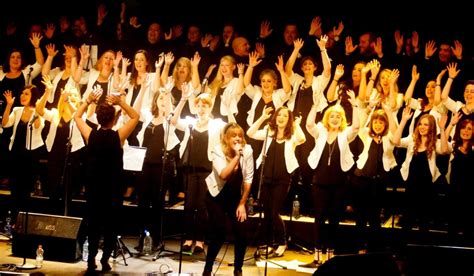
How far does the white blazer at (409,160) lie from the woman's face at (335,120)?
1.10m

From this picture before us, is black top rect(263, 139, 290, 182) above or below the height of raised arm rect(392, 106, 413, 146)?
below

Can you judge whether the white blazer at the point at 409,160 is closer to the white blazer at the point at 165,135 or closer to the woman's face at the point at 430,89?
the woman's face at the point at 430,89

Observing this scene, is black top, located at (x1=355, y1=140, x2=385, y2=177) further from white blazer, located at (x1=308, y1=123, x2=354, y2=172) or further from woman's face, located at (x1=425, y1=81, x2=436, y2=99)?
woman's face, located at (x1=425, y1=81, x2=436, y2=99)

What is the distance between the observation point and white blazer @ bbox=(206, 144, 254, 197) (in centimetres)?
692

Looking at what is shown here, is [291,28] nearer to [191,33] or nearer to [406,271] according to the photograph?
[191,33]

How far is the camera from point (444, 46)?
9.57 meters

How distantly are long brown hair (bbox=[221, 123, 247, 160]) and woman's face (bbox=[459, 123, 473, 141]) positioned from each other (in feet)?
11.0

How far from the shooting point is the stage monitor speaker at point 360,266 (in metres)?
3.08

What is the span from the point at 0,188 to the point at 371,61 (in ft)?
20.5

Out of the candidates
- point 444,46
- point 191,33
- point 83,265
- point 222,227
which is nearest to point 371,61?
point 444,46

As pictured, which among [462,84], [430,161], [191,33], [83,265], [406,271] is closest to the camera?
[406,271]

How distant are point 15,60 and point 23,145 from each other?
1.67m

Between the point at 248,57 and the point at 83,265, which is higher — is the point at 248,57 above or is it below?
above

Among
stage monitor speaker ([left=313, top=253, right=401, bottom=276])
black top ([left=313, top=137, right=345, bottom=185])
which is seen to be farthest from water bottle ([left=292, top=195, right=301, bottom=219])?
stage monitor speaker ([left=313, top=253, right=401, bottom=276])
